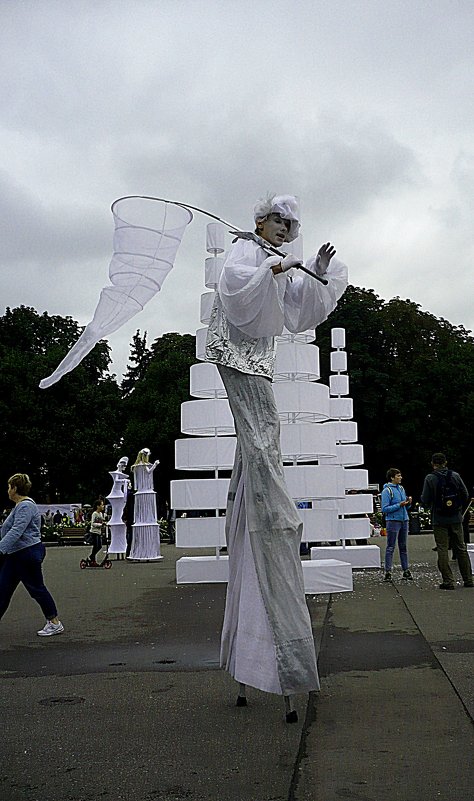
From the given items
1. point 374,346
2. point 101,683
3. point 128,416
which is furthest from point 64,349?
point 101,683

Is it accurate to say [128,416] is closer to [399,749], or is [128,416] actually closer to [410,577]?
[410,577]

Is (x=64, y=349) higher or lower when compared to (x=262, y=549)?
higher

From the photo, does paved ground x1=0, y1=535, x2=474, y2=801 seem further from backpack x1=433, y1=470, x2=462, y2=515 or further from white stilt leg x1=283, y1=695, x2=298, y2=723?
backpack x1=433, y1=470, x2=462, y2=515

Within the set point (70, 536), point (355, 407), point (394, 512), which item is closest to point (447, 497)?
point (394, 512)

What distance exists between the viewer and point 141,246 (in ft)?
21.3

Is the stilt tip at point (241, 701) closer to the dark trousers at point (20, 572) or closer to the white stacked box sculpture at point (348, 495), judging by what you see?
the dark trousers at point (20, 572)

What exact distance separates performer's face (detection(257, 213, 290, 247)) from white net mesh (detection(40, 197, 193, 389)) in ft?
2.70

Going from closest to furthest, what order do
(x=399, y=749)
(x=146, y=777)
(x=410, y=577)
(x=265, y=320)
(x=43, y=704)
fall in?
1. (x=146, y=777)
2. (x=399, y=749)
3. (x=265, y=320)
4. (x=43, y=704)
5. (x=410, y=577)

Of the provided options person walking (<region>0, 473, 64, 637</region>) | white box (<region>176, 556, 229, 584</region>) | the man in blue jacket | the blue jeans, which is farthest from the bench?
person walking (<region>0, 473, 64, 637</region>)

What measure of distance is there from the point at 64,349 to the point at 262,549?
46.7 meters

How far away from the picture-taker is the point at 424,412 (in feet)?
155

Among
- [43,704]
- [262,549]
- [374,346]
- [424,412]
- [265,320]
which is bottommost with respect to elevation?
Result: [43,704]

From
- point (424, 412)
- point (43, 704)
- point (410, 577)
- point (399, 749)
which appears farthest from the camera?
point (424, 412)

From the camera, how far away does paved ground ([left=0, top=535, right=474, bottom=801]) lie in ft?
13.6
